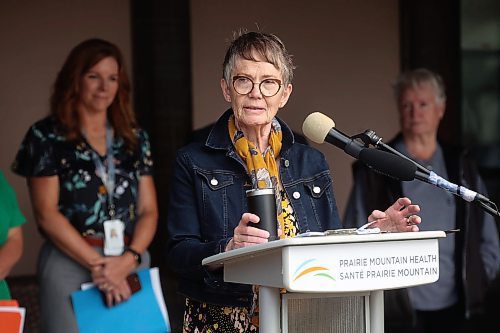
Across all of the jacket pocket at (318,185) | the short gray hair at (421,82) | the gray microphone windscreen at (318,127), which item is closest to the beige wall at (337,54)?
the short gray hair at (421,82)

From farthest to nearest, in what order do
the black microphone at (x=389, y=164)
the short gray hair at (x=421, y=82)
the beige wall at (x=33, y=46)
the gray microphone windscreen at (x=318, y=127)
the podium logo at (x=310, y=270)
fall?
the beige wall at (x=33, y=46)
the short gray hair at (x=421, y=82)
the gray microphone windscreen at (x=318, y=127)
the black microphone at (x=389, y=164)
the podium logo at (x=310, y=270)

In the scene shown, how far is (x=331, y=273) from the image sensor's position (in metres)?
2.03

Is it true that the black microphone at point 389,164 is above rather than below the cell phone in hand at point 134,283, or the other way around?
above

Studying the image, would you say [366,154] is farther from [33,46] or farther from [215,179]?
[33,46]

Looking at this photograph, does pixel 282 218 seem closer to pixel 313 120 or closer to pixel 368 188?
pixel 313 120

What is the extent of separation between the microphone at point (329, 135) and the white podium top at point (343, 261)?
286 mm

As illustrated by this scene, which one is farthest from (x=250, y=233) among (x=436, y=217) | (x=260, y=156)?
(x=436, y=217)

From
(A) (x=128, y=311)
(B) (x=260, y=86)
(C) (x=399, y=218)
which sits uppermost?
(B) (x=260, y=86)

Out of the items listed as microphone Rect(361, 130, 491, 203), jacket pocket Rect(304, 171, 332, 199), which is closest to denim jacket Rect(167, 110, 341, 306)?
jacket pocket Rect(304, 171, 332, 199)

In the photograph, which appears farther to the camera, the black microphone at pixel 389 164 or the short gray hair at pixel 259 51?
the short gray hair at pixel 259 51

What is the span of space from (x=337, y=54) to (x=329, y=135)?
393 centimetres

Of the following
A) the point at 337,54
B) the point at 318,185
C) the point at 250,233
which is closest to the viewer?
the point at 250,233

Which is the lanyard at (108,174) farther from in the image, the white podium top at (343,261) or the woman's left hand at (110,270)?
the white podium top at (343,261)

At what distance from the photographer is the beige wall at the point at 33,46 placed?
18.6ft
